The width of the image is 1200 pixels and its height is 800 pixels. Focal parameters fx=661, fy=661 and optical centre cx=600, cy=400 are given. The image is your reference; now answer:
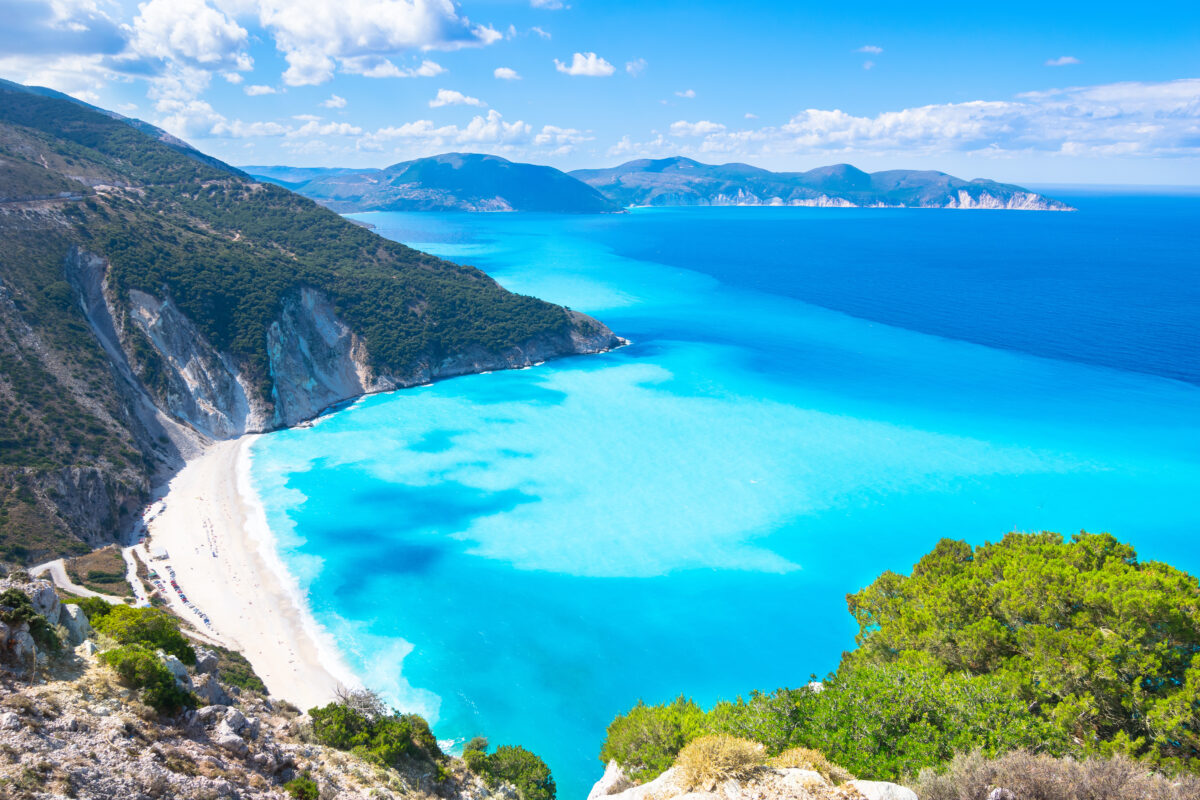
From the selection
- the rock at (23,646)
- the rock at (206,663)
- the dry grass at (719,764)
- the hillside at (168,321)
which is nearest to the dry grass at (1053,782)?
the dry grass at (719,764)

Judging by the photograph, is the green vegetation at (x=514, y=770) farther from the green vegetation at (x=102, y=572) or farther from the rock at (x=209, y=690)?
the green vegetation at (x=102, y=572)

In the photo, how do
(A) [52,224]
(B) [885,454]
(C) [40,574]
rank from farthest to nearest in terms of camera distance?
(A) [52,224]
(B) [885,454]
(C) [40,574]

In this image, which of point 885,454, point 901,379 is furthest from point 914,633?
point 901,379

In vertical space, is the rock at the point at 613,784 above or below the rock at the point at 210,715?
below

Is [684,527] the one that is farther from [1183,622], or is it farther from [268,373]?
[268,373]

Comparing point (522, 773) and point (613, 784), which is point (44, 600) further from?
point (522, 773)

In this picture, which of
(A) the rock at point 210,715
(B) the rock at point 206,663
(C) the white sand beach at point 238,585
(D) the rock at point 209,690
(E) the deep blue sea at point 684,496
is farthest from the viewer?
(E) the deep blue sea at point 684,496
